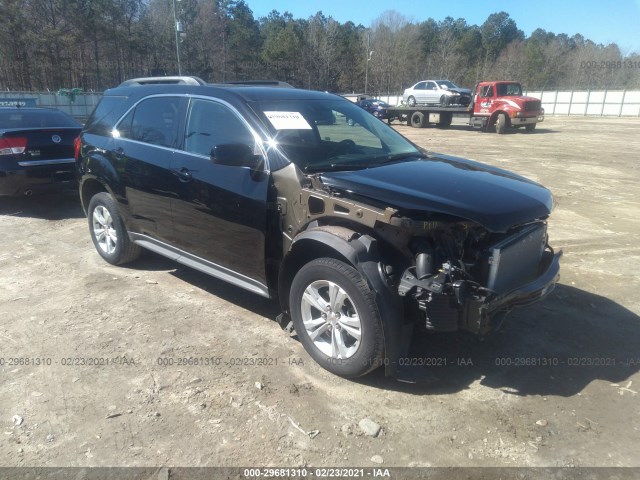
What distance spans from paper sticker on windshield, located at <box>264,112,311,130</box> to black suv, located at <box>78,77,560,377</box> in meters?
0.01

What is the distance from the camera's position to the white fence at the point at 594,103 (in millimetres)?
40562

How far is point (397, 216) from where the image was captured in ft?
9.30

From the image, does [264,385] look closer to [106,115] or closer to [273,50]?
[106,115]

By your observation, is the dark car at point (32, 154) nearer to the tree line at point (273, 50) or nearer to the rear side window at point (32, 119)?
the rear side window at point (32, 119)

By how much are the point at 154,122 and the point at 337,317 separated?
2.75 metres

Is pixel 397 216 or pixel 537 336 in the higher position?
pixel 397 216

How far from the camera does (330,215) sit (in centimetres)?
318

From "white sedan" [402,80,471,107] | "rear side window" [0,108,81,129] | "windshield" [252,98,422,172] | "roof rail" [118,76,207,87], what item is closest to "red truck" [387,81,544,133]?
"white sedan" [402,80,471,107]

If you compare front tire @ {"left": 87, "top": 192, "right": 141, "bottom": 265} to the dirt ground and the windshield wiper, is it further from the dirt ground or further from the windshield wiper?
the windshield wiper

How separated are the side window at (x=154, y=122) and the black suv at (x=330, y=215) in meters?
0.02

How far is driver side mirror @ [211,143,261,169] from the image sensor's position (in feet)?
11.3

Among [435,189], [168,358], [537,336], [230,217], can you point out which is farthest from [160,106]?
[537,336]

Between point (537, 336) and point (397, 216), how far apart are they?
1.86m

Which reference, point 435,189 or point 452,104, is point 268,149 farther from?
point 452,104
